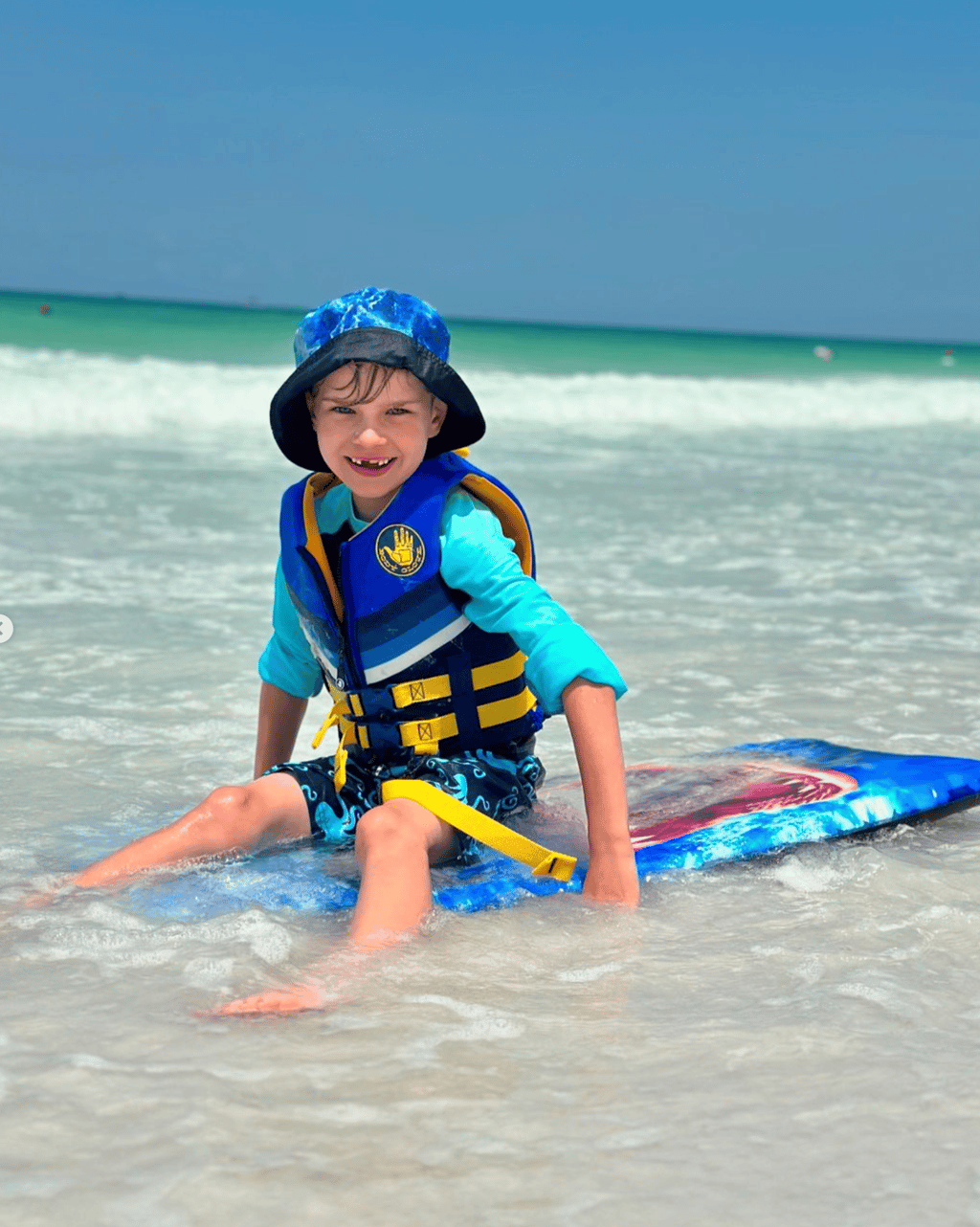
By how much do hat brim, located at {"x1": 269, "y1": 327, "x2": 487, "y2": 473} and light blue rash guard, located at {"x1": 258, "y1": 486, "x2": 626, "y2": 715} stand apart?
5.0 inches

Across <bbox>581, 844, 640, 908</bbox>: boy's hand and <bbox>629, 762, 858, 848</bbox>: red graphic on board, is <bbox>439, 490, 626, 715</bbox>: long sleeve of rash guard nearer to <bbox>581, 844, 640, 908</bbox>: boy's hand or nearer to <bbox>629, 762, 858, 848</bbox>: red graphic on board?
<bbox>581, 844, 640, 908</bbox>: boy's hand

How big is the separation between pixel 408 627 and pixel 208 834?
56 centimetres

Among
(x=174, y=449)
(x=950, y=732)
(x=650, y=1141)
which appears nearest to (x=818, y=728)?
(x=950, y=732)

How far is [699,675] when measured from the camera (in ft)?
15.9

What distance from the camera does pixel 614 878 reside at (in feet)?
8.61

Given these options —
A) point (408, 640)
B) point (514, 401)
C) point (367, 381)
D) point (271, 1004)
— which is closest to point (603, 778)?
point (408, 640)

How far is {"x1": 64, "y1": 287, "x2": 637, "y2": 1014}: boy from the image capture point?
261 cm

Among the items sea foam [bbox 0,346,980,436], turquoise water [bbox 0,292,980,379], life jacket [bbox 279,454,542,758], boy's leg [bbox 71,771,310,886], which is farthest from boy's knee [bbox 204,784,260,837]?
turquoise water [bbox 0,292,980,379]

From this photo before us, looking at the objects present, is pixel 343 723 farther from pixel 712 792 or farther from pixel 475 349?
pixel 475 349

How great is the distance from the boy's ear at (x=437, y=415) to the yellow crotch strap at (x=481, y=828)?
694mm

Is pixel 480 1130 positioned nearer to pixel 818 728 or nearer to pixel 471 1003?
pixel 471 1003

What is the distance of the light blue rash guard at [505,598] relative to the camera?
2596mm

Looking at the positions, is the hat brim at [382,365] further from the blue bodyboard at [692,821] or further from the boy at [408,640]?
the blue bodyboard at [692,821]

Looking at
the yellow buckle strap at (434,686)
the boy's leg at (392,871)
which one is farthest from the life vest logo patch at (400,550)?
the boy's leg at (392,871)
